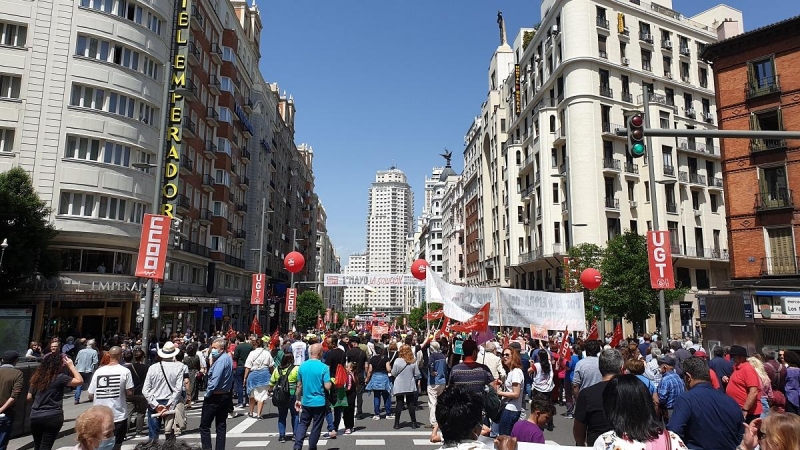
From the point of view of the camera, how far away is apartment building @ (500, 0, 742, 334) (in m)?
41.9

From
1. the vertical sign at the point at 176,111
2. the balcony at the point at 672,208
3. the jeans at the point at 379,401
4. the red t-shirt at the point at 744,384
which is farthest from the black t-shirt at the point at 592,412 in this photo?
the balcony at the point at 672,208

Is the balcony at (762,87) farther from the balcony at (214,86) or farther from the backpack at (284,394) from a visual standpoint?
the balcony at (214,86)

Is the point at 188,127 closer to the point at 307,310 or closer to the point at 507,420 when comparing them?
the point at 507,420

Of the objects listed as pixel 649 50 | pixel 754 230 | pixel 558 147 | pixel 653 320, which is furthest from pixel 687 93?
pixel 754 230

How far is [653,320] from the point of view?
40.6 m

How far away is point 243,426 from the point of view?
484 inches

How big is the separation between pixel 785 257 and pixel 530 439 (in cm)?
2666

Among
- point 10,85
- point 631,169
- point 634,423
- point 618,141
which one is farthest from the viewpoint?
point 618,141

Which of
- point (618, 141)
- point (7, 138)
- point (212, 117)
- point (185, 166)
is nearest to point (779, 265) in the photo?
point (618, 141)

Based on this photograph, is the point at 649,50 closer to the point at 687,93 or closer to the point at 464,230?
the point at 687,93

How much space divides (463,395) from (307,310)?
69537 millimetres

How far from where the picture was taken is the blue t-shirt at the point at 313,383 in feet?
28.7

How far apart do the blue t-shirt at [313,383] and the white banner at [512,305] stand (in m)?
4.26

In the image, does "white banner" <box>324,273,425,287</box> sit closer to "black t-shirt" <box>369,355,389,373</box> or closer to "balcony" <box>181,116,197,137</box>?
"balcony" <box>181,116,197,137</box>
